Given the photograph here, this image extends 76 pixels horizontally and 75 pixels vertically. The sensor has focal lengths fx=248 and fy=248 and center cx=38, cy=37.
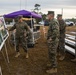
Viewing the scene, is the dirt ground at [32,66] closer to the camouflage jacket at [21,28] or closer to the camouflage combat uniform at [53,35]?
the camouflage combat uniform at [53,35]

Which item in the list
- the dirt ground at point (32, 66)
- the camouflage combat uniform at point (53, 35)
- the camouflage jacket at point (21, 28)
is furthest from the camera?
the camouflage jacket at point (21, 28)

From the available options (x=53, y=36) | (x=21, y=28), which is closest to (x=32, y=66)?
(x=53, y=36)

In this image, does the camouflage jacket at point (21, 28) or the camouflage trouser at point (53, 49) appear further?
the camouflage jacket at point (21, 28)

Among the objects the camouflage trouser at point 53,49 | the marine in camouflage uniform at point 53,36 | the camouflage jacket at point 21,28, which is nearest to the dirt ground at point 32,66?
the camouflage trouser at point 53,49

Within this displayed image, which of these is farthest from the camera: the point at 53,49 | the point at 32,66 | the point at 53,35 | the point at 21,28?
the point at 21,28

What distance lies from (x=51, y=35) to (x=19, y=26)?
10.2 feet

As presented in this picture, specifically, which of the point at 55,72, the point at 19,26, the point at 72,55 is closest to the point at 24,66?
the point at 55,72

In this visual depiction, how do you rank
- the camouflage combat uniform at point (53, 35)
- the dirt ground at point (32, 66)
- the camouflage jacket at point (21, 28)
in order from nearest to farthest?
the camouflage combat uniform at point (53, 35) → the dirt ground at point (32, 66) → the camouflage jacket at point (21, 28)

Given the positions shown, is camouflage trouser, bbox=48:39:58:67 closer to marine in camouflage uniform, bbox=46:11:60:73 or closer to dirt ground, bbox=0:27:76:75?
marine in camouflage uniform, bbox=46:11:60:73

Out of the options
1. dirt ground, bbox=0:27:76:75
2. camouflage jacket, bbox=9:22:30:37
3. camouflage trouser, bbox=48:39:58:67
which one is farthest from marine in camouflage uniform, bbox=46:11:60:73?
camouflage jacket, bbox=9:22:30:37

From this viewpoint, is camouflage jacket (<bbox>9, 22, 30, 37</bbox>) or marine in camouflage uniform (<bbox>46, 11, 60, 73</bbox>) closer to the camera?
marine in camouflage uniform (<bbox>46, 11, 60, 73</bbox>)

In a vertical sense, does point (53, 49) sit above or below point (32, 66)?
above

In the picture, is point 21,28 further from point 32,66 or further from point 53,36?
point 53,36

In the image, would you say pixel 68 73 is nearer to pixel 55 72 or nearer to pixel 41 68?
pixel 55 72
